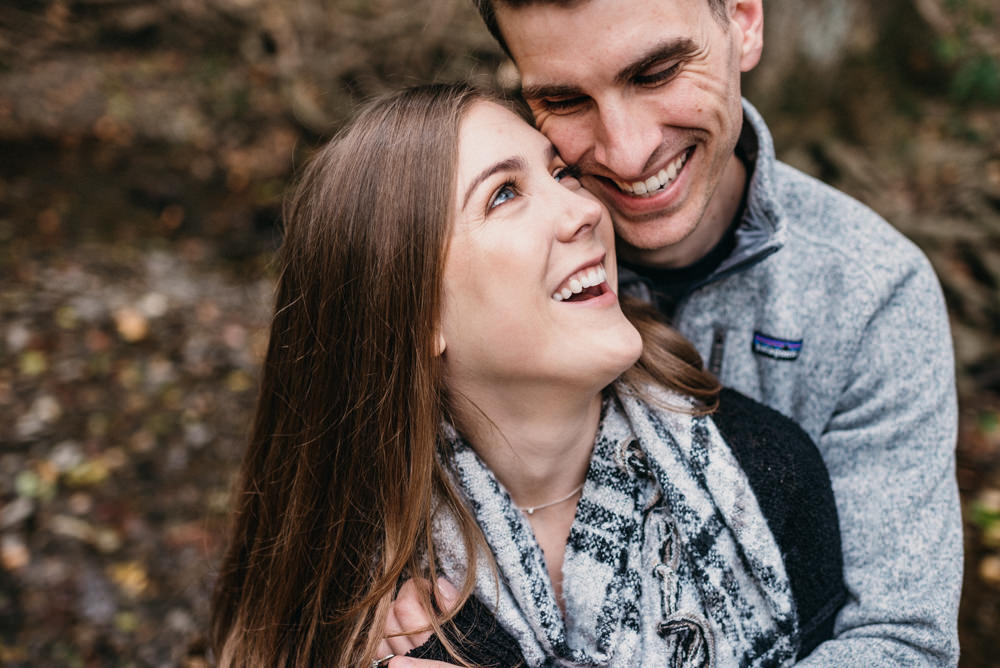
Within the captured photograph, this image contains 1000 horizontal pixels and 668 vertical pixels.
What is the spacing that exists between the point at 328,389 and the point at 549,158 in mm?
892

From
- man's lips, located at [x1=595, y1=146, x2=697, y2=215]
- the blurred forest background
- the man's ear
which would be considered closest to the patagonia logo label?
man's lips, located at [x1=595, y1=146, x2=697, y2=215]

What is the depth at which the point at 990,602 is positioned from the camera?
10.7 feet

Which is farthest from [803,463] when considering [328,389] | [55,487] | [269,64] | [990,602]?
[269,64]

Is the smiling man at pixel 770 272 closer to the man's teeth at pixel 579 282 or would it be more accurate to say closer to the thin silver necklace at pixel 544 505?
the man's teeth at pixel 579 282

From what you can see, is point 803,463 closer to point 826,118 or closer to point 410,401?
point 410,401

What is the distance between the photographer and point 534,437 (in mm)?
2072

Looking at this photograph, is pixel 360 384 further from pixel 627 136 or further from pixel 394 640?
pixel 627 136

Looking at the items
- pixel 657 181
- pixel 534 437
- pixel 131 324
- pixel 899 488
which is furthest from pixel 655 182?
pixel 131 324

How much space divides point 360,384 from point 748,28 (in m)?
1.51

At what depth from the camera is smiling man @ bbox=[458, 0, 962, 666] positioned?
1980 mm

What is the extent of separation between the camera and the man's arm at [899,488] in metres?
2.02

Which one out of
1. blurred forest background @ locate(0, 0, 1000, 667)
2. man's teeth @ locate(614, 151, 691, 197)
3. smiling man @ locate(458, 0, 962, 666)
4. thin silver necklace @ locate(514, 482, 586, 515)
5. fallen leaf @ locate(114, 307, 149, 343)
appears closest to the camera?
smiling man @ locate(458, 0, 962, 666)

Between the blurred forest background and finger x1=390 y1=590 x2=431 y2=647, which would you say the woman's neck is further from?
the blurred forest background

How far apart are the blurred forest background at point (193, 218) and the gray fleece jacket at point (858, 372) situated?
151 cm
